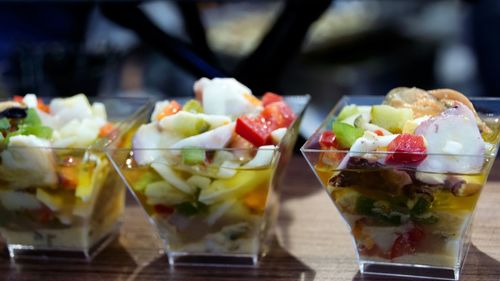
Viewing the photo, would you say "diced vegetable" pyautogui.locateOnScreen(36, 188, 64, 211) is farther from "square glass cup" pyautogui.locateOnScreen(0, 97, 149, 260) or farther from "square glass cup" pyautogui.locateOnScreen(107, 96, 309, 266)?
"square glass cup" pyautogui.locateOnScreen(107, 96, 309, 266)

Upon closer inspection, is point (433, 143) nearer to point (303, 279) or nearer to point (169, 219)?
point (303, 279)

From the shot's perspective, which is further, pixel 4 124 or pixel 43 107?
pixel 43 107

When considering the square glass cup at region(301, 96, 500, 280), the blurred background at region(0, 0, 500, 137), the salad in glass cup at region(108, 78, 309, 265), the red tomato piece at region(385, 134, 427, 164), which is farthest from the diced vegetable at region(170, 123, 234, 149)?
the blurred background at region(0, 0, 500, 137)

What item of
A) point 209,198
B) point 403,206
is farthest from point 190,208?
point 403,206

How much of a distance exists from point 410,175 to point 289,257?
24cm

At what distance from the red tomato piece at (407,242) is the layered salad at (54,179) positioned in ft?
1.35

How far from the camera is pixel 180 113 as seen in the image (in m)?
0.95

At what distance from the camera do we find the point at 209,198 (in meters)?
0.90

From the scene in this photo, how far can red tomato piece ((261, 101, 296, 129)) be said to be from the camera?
97cm

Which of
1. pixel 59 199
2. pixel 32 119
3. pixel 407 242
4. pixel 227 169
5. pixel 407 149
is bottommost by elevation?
pixel 407 242

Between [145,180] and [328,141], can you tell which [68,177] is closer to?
[145,180]

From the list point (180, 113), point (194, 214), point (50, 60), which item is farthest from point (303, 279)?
point (50, 60)

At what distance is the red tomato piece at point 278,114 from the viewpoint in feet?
3.18

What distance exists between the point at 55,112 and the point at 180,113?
0.25 meters
